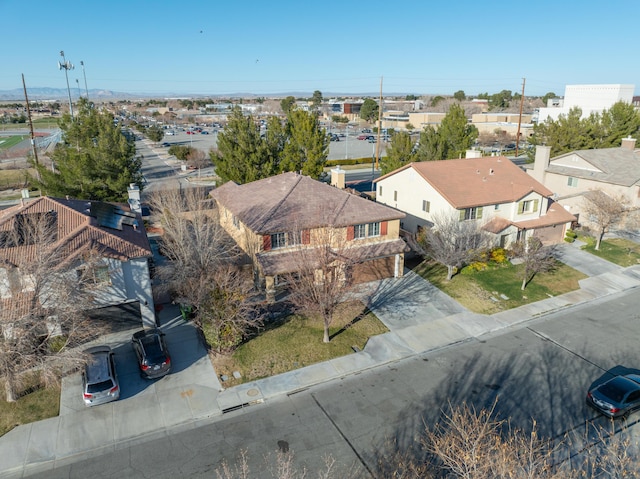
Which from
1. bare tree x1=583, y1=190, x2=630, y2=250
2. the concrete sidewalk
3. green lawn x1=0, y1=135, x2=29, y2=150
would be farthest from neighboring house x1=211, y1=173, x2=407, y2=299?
green lawn x1=0, y1=135, x2=29, y2=150

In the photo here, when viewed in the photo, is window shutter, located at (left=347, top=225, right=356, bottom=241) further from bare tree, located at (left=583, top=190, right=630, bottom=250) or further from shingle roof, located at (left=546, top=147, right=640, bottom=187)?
shingle roof, located at (left=546, top=147, right=640, bottom=187)

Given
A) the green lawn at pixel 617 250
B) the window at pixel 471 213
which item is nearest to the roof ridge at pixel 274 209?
the window at pixel 471 213

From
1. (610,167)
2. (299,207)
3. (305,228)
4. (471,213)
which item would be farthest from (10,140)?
(610,167)

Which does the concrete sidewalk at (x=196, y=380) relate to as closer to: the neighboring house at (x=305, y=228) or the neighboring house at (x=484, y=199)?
the neighboring house at (x=305, y=228)

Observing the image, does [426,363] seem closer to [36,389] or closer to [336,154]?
[36,389]

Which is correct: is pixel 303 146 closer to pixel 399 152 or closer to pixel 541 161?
pixel 399 152

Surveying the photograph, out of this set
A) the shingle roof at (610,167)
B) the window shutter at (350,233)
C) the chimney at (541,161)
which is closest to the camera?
the window shutter at (350,233)
